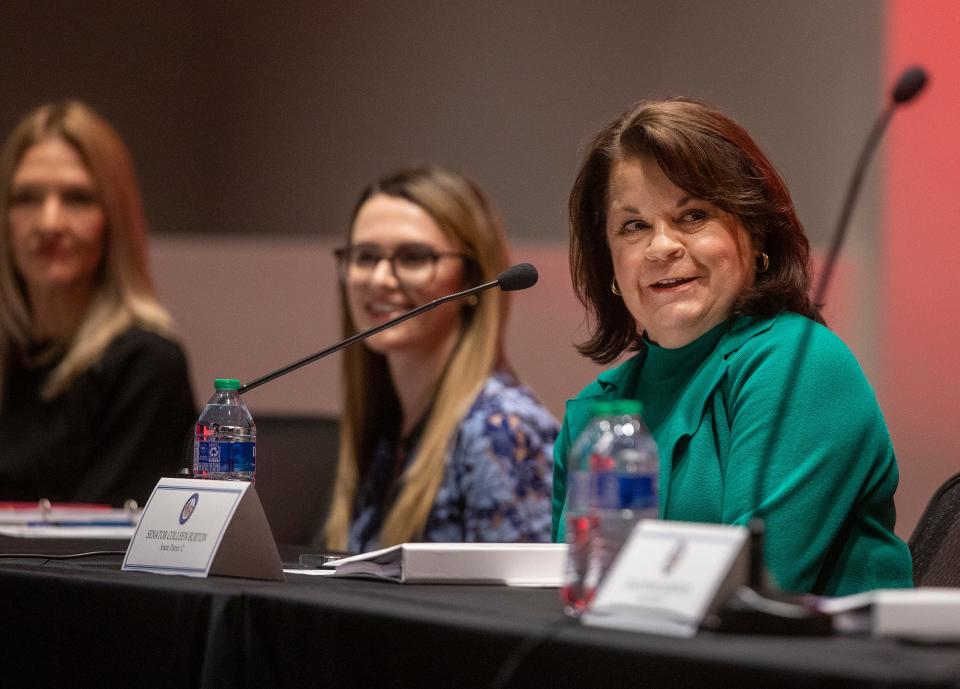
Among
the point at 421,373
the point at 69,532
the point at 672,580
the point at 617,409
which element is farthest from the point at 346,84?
the point at 672,580

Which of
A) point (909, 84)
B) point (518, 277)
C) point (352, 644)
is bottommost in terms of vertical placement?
point (352, 644)

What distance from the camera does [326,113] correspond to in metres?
4.37

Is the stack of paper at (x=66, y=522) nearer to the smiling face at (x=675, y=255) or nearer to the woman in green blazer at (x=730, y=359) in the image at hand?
the woman in green blazer at (x=730, y=359)

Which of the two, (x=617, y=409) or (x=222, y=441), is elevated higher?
(x=617, y=409)

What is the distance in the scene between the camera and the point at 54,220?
11.5 ft

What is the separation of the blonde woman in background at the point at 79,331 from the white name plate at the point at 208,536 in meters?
1.77

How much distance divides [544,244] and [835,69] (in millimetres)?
970

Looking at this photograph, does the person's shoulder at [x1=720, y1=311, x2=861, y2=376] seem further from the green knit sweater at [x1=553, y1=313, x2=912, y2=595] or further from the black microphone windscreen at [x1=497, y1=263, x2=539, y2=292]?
the black microphone windscreen at [x1=497, y1=263, x2=539, y2=292]

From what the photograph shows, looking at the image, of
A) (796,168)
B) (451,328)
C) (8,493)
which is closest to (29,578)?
(451,328)

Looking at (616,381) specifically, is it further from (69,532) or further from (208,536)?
(69,532)

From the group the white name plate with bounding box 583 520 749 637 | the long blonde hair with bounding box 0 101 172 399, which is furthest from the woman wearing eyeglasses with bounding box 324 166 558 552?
the white name plate with bounding box 583 520 749 637

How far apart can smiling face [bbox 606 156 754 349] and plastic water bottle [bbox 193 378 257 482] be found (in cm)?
61

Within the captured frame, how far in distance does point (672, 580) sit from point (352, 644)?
327 millimetres

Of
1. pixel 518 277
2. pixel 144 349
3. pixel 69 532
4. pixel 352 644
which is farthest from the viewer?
pixel 144 349
